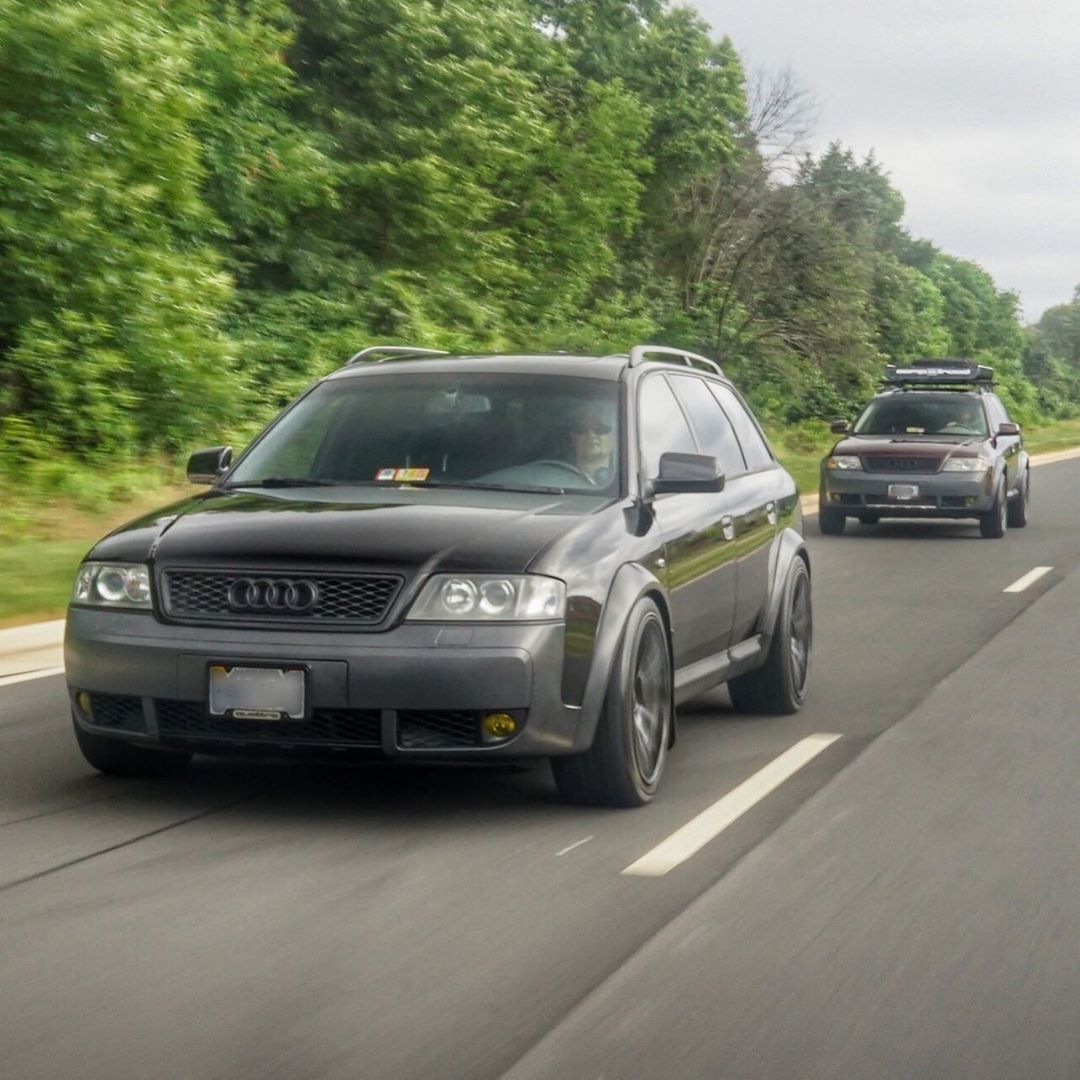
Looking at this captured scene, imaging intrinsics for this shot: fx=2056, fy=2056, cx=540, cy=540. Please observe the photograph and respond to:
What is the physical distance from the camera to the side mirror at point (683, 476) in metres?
7.45

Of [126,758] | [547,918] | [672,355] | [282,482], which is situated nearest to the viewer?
[547,918]

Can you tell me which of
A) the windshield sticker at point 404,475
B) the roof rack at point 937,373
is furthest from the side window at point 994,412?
the windshield sticker at point 404,475

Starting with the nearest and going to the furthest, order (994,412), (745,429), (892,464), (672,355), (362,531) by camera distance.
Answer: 1. (362,531)
2. (672,355)
3. (745,429)
4. (892,464)
5. (994,412)

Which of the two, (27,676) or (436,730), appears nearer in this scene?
(436,730)

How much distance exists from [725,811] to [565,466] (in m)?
1.44

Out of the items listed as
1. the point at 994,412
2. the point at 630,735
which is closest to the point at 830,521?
the point at 994,412

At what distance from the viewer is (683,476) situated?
7.46 metres

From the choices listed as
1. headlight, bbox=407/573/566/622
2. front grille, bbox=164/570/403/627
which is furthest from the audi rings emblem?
headlight, bbox=407/573/566/622

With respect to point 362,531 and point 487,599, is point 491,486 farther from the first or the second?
point 487,599

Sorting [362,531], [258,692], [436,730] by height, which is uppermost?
[362,531]

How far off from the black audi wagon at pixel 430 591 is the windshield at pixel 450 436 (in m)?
0.01

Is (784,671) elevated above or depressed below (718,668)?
below

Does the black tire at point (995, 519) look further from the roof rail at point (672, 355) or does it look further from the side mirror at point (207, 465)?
the side mirror at point (207, 465)

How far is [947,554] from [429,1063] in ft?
51.1
